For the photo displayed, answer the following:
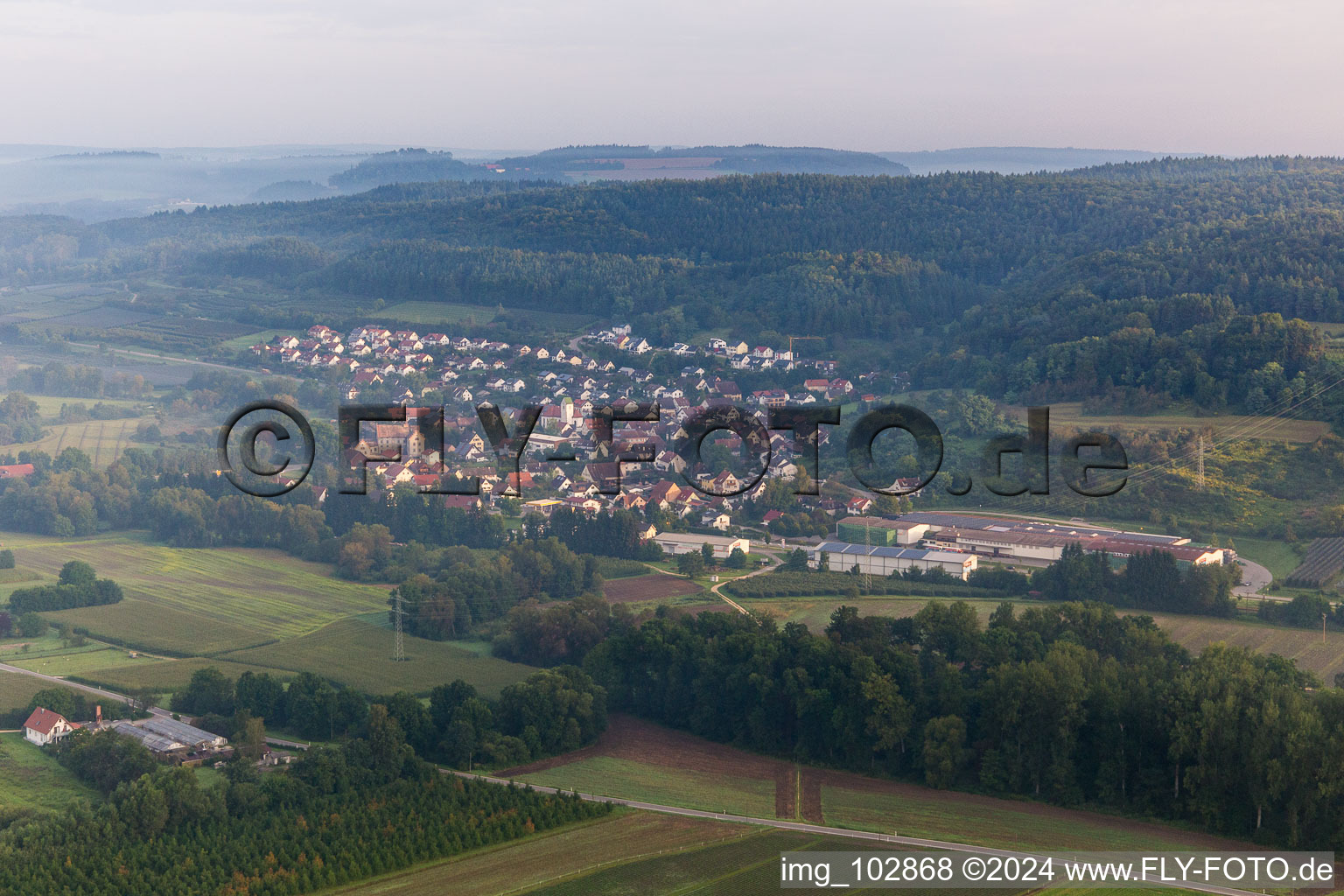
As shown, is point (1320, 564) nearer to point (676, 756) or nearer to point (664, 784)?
point (676, 756)

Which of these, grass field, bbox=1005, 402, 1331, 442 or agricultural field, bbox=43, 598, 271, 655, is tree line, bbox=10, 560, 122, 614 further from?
grass field, bbox=1005, 402, 1331, 442

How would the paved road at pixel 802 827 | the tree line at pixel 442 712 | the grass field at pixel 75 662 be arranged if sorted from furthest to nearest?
the grass field at pixel 75 662 → the tree line at pixel 442 712 → the paved road at pixel 802 827

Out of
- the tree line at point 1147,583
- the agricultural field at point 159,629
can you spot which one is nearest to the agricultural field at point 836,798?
the tree line at point 1147,583

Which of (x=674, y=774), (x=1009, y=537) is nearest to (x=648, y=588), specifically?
(x=1009, y=537)

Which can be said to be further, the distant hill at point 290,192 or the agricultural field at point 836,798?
the distant hill at point 290,192

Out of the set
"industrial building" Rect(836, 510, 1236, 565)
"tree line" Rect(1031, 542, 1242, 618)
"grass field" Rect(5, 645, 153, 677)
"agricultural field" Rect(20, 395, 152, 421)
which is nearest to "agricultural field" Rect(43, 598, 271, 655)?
"grass field" Rect(5, 645, 153, 677)

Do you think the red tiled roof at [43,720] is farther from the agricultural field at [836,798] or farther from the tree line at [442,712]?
the agricultural field at [836,798]
